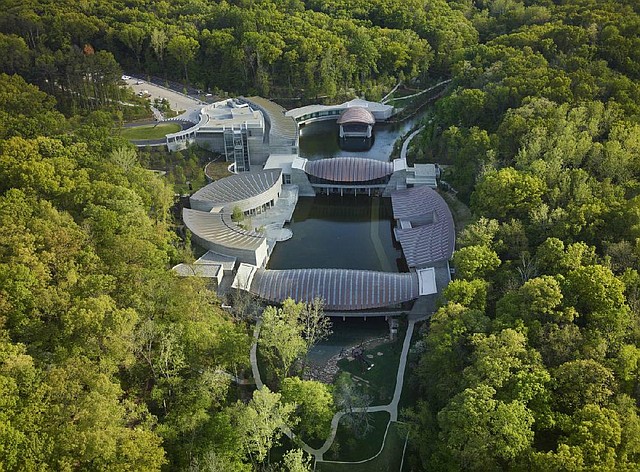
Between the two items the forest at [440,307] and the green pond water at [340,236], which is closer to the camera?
the forest at [440,307]

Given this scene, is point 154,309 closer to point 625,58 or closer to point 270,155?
point 270,155

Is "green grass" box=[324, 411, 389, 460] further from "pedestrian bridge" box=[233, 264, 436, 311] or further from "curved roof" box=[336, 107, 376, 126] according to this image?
"curved roof" box=[336, 107, 376, 126]

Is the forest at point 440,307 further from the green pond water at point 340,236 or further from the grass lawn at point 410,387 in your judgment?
the green pond water at point 340,236

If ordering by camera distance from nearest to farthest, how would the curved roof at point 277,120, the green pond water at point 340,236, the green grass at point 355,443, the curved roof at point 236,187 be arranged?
the green grass at point 355,443 < the green pond water at point 340,236 < the curved roof at point 236,187 < the curved roof at point 277,120

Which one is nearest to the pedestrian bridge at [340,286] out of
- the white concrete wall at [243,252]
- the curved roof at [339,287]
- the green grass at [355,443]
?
the curved roof at [339,287]

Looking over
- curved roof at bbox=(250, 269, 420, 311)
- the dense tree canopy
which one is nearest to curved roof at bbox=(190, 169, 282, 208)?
curved roof at bbox=(250, 269, 420, 311)

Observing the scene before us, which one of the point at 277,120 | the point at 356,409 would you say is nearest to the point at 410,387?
the point at 356,409

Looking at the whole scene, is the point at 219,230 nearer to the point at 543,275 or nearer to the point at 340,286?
the point at 340,286
